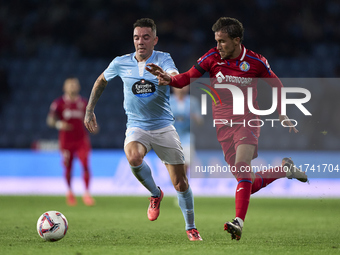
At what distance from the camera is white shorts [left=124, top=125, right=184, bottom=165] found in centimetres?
580

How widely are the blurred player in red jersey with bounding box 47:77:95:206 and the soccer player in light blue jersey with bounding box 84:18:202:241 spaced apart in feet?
15.3

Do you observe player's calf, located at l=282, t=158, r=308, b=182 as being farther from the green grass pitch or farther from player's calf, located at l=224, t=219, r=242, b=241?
player's calf, located at l=224, t=219, r=242, b=241

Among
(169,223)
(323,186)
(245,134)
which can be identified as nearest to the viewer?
(245,134)

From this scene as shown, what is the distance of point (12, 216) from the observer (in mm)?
7992

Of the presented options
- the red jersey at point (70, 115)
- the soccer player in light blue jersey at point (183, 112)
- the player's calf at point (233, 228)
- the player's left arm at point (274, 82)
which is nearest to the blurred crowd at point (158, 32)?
the red jersey at point (70, 115)

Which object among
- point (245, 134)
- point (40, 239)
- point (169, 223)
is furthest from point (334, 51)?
point (40, 239)

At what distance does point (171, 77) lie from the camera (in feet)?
17.3

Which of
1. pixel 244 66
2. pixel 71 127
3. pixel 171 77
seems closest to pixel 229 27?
pixel 244 66

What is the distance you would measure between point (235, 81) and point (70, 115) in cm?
579

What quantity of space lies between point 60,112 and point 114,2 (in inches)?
284

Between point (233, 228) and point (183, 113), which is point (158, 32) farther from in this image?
point (233, 228)

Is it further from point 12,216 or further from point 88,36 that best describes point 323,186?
point 88,36

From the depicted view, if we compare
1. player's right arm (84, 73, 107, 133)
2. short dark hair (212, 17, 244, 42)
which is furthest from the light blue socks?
short dark hair (212, 17, 244, 42)

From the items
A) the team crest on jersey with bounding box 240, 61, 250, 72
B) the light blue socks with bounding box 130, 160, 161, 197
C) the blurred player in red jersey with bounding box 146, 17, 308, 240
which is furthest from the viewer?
the light blue socks with bounding box 130, 160, 161, 197
